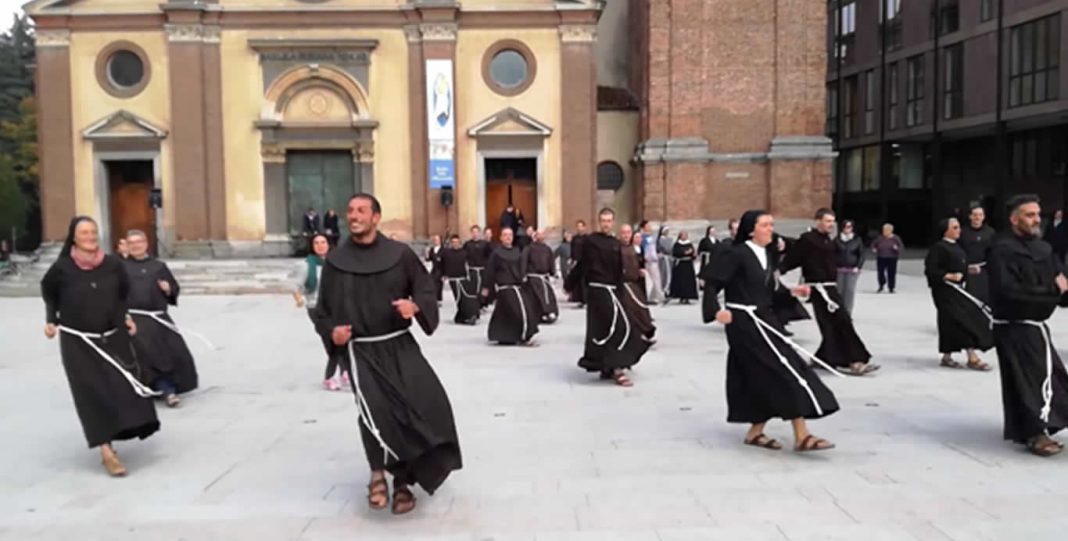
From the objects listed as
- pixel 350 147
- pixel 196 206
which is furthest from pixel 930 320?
pixel 196 206

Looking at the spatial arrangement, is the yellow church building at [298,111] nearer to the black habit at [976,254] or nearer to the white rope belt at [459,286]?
the white rope belt at [459,286]

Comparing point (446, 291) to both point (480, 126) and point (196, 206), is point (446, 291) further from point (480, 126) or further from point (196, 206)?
point (196, 206)

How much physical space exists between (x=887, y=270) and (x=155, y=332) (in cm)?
1813

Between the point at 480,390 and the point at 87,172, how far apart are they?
23836 millimetres

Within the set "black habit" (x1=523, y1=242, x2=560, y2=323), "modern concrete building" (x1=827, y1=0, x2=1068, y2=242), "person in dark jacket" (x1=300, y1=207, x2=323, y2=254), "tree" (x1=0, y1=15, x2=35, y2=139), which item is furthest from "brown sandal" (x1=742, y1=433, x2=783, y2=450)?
"tree" (x1=0, y1=15, x2=35, y2=139)

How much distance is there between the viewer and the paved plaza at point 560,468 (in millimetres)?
5805

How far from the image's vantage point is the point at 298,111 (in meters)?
30.0

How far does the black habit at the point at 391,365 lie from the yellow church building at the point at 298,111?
2378 cm

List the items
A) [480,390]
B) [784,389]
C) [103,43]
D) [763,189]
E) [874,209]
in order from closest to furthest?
[784,389], [480,390], [103,43], [763,189], [874,209]

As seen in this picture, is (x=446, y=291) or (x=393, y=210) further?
(x=393, y=210)

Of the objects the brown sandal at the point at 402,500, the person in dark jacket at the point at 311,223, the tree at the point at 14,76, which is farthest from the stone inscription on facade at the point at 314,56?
the tree at the point at 14,76

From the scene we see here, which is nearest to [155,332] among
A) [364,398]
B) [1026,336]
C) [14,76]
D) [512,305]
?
[364,398]

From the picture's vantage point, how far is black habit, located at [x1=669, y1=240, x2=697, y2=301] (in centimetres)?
2058

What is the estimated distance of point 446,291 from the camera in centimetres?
2417
